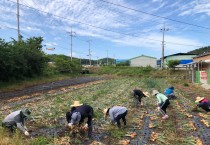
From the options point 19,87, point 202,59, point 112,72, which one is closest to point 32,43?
point 19,87

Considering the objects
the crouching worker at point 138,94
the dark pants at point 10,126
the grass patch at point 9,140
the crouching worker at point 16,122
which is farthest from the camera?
the crouching worker at point 138,94

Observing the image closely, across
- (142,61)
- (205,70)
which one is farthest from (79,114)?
(142,61)

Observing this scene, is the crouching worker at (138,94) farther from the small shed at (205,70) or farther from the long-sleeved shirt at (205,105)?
the small shed at (205,70)

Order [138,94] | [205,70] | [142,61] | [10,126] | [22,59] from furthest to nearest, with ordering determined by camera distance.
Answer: [142,61] < [205,70] < [22,59] < [138,94] < [10,126]

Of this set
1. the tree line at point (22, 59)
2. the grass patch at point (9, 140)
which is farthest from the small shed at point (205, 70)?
the grass patch at point (9, 140)

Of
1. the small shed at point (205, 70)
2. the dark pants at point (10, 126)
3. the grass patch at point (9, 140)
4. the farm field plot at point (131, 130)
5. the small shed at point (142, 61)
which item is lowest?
the farm field plot at point (131, 130)

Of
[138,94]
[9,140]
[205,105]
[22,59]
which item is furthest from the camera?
[22,59]

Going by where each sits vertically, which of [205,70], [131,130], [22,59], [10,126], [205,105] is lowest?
[131,130]

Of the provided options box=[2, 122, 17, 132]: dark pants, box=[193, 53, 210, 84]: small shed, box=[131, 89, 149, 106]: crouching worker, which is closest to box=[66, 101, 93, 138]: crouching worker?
box=[2, 122, 17, 132]: dark pants

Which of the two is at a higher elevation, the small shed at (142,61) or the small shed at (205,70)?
the small shed at (142,61)

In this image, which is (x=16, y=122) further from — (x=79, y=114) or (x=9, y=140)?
(x=79, y=114)

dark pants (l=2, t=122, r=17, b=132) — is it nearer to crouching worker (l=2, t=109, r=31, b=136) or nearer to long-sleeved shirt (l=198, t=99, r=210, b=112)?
crouching worker (l=2, t=109, r=31, b=136)

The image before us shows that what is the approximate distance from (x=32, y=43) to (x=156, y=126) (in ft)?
91.7

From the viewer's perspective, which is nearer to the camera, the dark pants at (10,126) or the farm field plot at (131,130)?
the farm field plot at (131,130)
